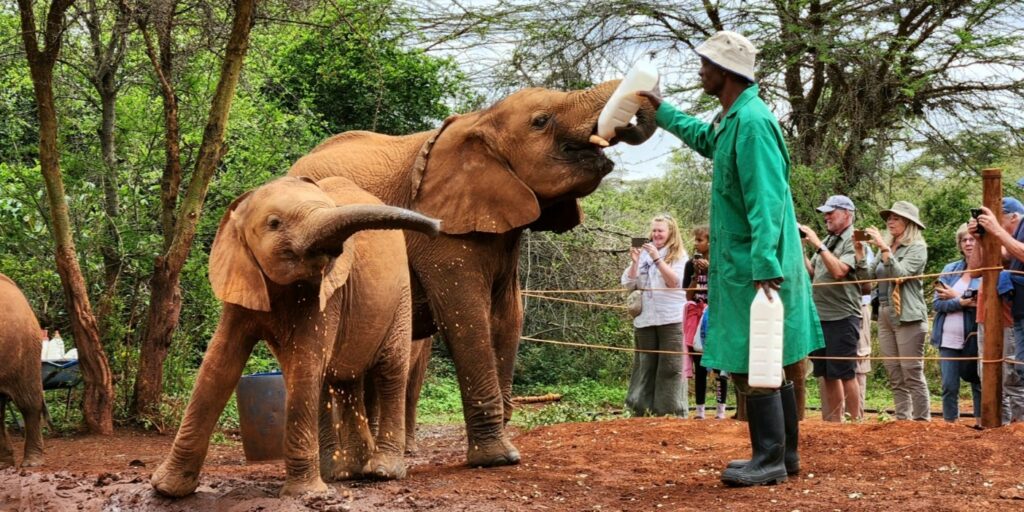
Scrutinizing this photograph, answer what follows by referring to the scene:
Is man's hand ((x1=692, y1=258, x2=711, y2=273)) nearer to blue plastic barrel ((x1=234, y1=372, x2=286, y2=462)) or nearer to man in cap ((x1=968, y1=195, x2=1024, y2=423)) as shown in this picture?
man in cap ((x1=968, y1=195, x2=1024, y2=423))

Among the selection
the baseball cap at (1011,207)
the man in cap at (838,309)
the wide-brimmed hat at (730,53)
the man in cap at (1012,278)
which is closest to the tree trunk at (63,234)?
the wide-brimmed hat at (730,53)

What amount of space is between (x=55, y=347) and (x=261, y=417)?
4125 millimetres

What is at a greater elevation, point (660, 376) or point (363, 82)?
point (363, 82)

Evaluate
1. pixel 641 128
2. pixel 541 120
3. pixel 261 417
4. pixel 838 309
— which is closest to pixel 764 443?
pixel 641 128

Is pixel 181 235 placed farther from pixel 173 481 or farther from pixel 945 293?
pixel 945 293

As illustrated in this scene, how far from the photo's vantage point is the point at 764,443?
6055mm

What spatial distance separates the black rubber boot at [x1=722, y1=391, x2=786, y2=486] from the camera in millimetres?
6023

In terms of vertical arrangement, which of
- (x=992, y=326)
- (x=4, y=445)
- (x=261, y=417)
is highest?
(x=992, y=326)

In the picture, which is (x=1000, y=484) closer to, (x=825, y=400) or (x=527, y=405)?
(x=825, y=400)

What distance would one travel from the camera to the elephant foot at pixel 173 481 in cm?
581

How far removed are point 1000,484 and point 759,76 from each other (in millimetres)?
11199

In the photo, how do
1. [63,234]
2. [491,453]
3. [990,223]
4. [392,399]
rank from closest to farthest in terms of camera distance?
[392,399], [491,453], [990,223], [63,234]

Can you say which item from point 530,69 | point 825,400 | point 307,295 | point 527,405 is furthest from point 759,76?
point 307,295

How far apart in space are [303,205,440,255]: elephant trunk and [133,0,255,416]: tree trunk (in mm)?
4765
